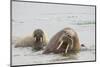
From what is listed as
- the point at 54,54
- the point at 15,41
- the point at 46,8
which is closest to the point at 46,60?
the point at 54,54

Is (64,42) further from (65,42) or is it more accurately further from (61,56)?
(61,56)

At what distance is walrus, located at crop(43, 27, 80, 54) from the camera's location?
8.06ft

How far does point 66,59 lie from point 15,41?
657 millimetres

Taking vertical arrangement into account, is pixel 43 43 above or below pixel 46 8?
below

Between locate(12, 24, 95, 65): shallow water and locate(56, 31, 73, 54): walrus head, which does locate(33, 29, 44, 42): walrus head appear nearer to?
locate(12, 24, 95, 65): shallow water

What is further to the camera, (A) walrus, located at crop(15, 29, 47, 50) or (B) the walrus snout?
(B) the walrus snout

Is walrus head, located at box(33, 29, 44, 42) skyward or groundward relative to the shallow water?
skyward

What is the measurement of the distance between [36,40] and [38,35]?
2.4 inches

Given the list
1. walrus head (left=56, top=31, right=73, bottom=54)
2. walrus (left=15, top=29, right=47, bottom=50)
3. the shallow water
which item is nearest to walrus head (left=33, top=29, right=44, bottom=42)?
walrus (left=15, top=29, right=47, bottom=50)

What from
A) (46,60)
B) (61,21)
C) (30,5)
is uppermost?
(30,5)

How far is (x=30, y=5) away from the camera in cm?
237

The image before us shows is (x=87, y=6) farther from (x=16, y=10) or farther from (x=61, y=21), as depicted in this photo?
(x=16, y=10)

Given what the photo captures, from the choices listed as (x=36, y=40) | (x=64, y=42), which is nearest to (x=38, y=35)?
(x=36, y=40)

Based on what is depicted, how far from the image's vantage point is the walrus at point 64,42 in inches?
96.7
